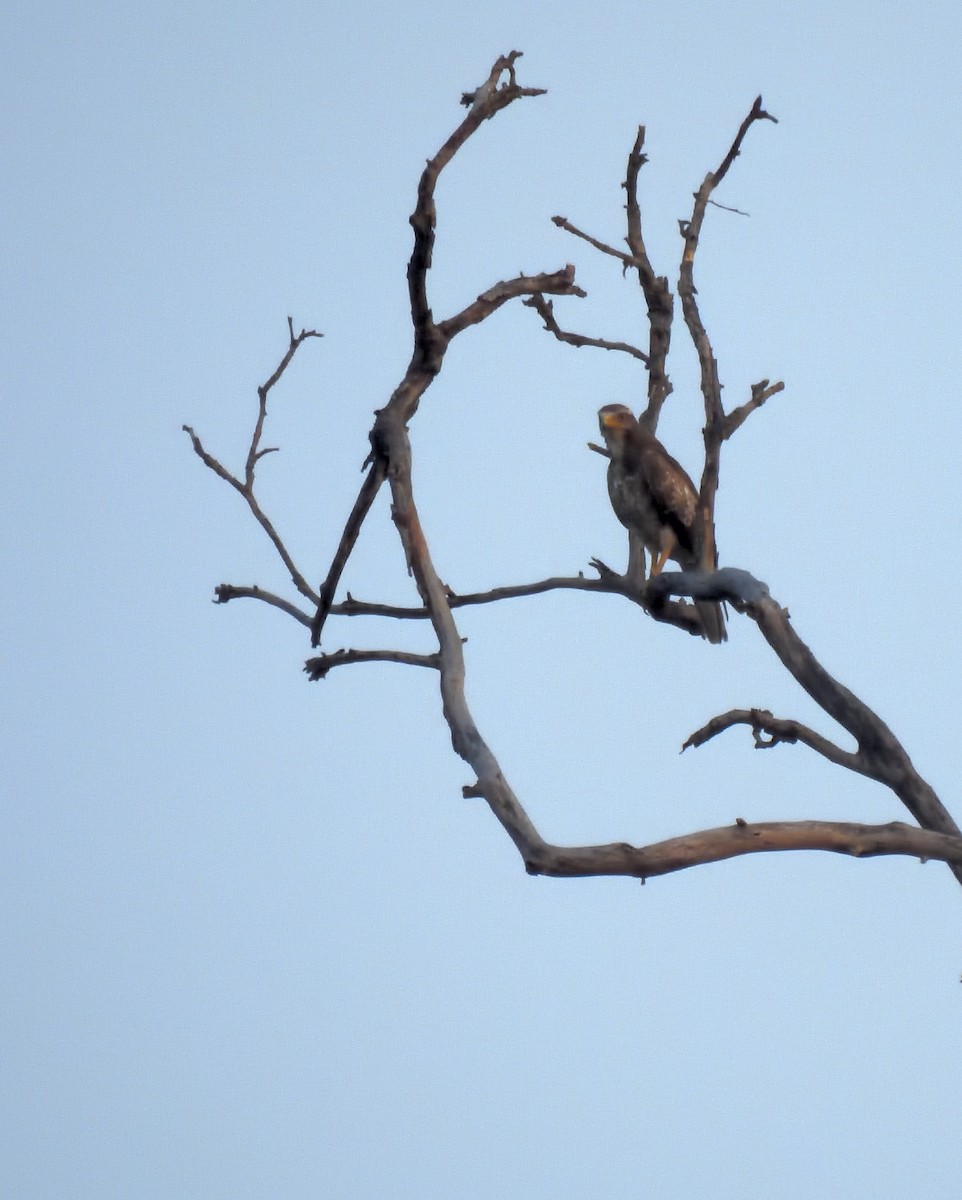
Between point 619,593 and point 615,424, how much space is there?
1986 millimetres

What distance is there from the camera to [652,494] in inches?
296

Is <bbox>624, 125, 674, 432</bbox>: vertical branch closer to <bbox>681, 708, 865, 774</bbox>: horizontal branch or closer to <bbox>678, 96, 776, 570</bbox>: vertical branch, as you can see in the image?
<bbox>678, 96, 776, 570</bbox>: vertical branch

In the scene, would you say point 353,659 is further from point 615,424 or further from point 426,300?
point 615,424

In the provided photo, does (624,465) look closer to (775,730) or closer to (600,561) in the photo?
(600,561)

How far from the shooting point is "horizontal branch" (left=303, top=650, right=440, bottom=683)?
15.4 ft

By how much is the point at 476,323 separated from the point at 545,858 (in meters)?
1.83

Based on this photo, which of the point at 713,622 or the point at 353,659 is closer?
the point at 353,659

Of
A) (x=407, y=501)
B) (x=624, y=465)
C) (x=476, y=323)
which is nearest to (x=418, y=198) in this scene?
(x=476, y=323)

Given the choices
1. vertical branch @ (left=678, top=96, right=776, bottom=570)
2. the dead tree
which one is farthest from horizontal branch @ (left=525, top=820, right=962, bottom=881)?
vertical branch @ (left=678, top=96, right=776, bottom=570)

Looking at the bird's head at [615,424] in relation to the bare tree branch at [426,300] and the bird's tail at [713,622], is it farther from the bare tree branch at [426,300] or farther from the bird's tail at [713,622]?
the bare tree branch at [426,300]

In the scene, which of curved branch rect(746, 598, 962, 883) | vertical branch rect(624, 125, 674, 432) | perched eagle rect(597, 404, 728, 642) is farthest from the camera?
perched eagle rect(597, 404, 728, 642)

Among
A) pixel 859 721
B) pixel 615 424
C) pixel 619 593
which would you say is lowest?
pixel 859 721

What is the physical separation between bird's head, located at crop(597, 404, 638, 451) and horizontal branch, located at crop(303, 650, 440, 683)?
9.76 feet

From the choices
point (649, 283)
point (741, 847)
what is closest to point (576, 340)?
point (649, 283)
